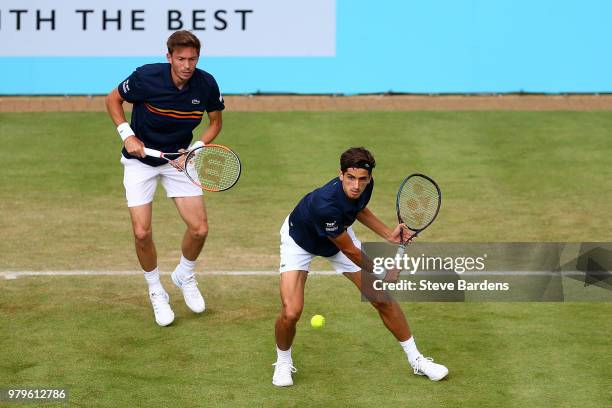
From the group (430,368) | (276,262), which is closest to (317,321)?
(430,368)

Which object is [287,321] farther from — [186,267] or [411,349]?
[186,267]

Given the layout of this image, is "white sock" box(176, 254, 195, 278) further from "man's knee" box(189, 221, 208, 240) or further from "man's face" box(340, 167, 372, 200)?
"man's face" box(340, 167, 372, 200)

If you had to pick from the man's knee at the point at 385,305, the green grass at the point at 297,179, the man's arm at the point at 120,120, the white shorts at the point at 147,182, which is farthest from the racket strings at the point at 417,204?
the green grass at the point at 297,179

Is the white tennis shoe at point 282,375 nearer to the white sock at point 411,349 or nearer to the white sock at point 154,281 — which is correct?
the white sock at point 411,349

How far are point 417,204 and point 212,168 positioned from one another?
2086 millimetres

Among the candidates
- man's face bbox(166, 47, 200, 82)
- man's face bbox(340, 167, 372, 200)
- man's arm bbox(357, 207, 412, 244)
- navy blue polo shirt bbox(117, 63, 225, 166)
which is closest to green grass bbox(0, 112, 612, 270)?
navy blue polo shirt bbox(117, 63, 225, 166)

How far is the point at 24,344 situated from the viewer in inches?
427

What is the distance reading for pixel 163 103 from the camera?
11250mm

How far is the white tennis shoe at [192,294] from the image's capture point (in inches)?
462

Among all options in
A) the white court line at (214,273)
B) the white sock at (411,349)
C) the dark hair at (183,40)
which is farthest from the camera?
the white court line at (214,273)

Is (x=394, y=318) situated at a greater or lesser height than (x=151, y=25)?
lesser

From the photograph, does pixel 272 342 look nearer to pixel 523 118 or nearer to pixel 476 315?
pixel 476 315

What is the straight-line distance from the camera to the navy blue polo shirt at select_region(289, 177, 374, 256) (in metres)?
9.75

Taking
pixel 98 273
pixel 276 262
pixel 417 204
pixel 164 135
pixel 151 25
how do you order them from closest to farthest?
pixel 417 204, pixel 164 135, pixel 98 273, pixel 276 262, pixel 151 25
